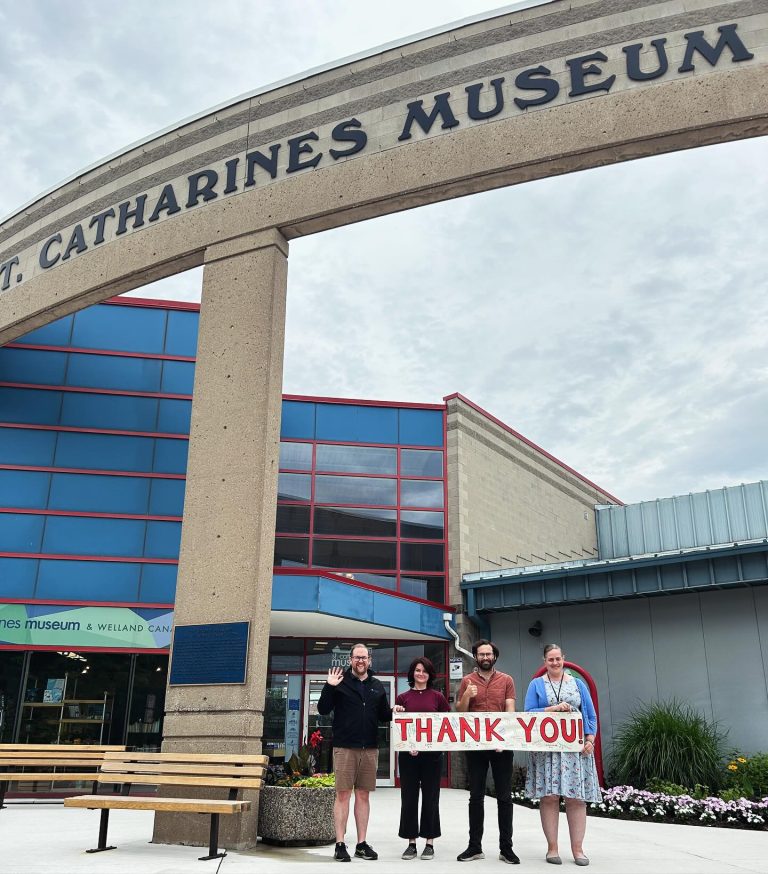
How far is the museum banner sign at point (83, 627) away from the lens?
15.8 meters

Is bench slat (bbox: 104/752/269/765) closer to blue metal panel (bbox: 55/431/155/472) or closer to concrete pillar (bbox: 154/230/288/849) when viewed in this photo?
concrete pillar (bbox: 154/230/288/849)

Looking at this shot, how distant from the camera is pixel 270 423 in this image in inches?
378

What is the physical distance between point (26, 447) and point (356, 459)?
765 cm

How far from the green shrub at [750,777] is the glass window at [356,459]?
10272mm

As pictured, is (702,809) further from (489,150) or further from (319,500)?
(319,500)

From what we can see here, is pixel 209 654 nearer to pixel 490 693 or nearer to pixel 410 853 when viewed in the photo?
pixel 410 853

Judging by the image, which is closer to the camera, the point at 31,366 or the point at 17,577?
the point at 17,577

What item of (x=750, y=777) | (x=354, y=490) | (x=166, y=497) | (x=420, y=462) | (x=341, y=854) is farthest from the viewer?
(x=420, y=462)

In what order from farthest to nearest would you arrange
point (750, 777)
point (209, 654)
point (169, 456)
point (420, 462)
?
1. point (420, 462)
2. point (169, 456)
3. point (750, 777)
4. point (209, 654)

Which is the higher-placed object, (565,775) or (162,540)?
(162,540)

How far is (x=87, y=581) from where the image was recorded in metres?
16.3

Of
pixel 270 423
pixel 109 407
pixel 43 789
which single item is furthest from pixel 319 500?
pixel 270 423

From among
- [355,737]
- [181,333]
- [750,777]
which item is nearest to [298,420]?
[181,333]

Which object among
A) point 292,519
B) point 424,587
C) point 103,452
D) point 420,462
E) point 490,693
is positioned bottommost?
point 490,693
